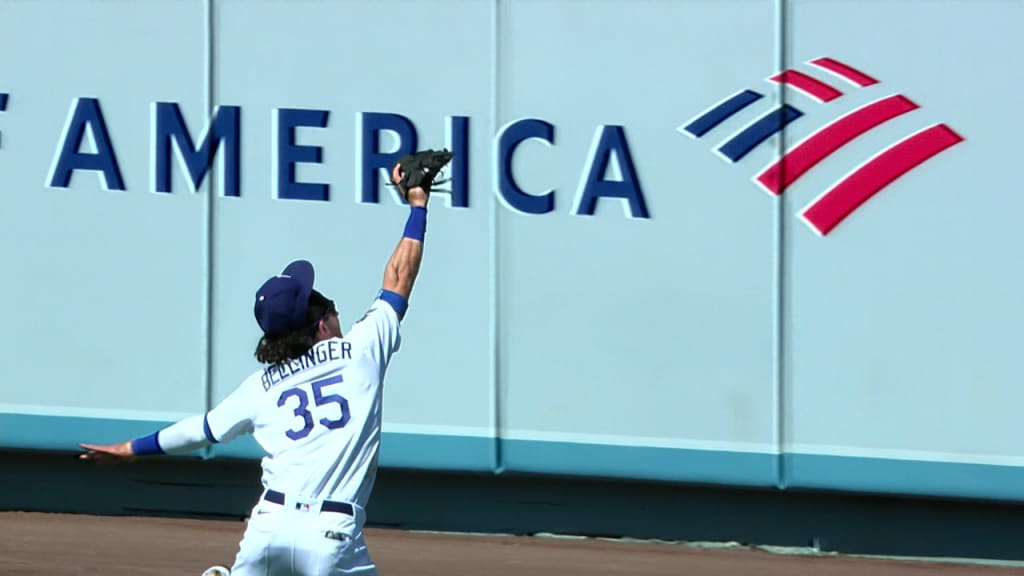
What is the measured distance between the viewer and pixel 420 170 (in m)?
5.95

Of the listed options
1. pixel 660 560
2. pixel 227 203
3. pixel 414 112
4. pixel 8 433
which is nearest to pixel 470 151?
pixel 414 112

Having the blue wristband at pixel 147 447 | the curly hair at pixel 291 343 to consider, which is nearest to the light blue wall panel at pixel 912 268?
the curly hair at pixel 291 343

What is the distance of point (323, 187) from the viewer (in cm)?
927

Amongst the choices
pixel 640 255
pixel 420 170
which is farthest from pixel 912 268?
pixel 420 170

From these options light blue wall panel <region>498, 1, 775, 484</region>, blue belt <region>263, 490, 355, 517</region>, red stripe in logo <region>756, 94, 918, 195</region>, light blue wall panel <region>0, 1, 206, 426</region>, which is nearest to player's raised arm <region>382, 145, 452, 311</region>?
blue belt <region>263, 490, 355, 517</region>

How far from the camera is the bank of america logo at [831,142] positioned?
Answer: 28.3ft

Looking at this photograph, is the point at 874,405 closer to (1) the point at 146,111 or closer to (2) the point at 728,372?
(2) the point at 728,372

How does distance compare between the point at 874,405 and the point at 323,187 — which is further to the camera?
the point at 323,187

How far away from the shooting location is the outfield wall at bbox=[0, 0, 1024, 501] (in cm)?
861

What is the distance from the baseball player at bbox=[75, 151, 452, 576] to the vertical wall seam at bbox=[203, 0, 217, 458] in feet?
12.7

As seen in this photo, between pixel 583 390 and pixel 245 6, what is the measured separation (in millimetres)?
2735

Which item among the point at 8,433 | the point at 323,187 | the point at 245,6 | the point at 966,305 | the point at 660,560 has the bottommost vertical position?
the point at 660,560

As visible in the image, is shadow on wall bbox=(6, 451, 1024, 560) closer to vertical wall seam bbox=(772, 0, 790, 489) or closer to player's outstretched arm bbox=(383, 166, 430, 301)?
vertical wall seam bbox=(772, 0, 790, 489)

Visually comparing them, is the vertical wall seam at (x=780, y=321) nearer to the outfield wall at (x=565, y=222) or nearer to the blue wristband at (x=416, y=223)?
the outfield wall at (x=565, y=222)
